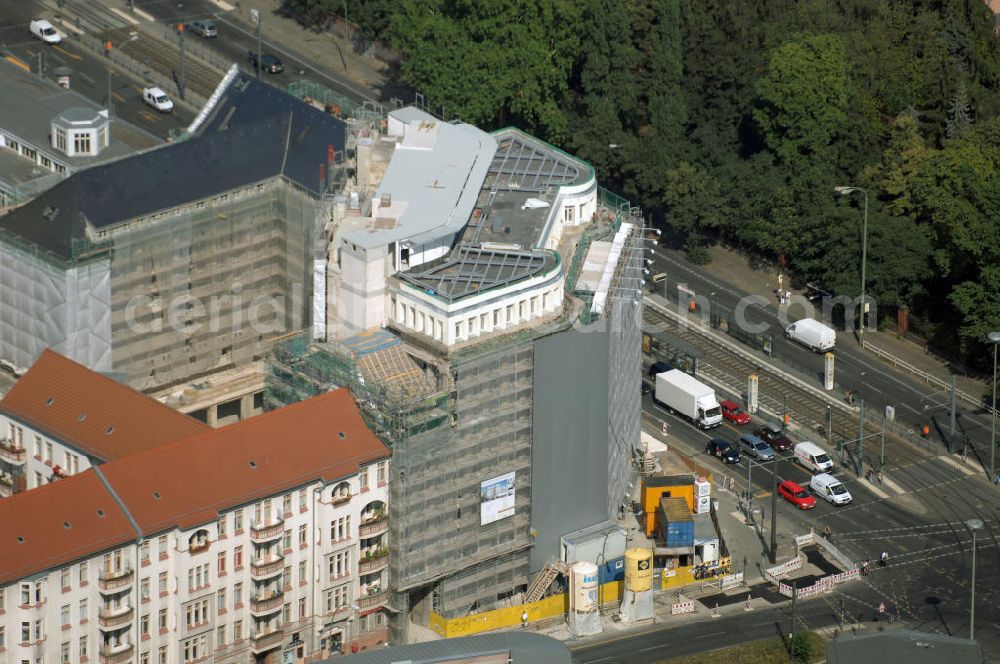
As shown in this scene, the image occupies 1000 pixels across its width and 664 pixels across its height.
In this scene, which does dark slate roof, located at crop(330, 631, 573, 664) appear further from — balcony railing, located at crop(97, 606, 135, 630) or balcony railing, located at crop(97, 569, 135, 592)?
balcony railing, located at crop(97, 569, 135, 592)

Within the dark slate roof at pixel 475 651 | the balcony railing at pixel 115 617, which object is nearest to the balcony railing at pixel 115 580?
the balcony railing at pixel 115 617

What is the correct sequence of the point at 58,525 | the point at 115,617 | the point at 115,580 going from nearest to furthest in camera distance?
the point at 58,525, the point at 115,580, the point at 115,617

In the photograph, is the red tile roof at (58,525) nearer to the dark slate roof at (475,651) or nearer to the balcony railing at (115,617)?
the balcony railing at (115,617)

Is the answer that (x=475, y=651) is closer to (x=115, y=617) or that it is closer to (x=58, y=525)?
(x=115, y=617)

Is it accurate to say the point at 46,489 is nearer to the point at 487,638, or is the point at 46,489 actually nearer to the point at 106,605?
the point at 106,605

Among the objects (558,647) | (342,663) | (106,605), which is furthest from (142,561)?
(558,647)

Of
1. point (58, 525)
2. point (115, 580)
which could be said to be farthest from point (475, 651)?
point (58, 525)
